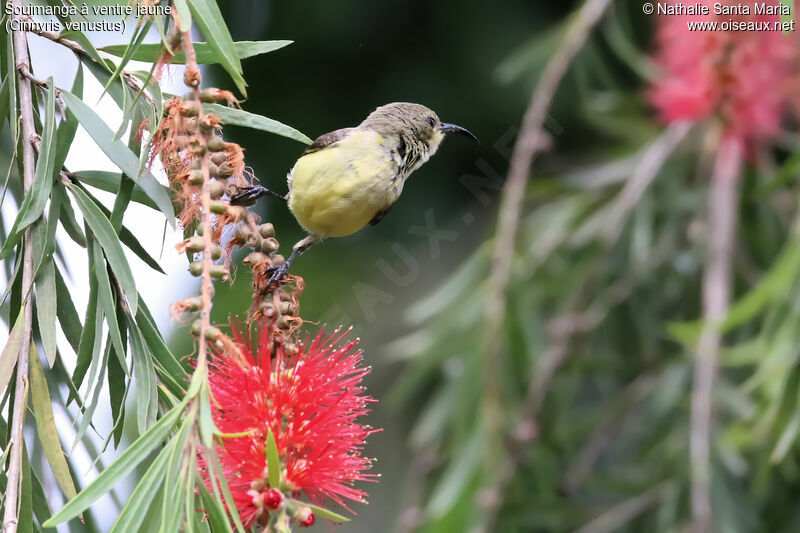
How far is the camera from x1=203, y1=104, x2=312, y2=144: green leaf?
123cm

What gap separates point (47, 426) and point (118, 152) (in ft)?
1.10

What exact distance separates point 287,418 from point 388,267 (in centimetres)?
360

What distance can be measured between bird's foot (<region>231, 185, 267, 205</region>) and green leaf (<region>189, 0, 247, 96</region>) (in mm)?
270

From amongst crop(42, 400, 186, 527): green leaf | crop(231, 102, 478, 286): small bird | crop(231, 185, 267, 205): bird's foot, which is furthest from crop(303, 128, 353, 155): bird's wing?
crop(42, 400, 186, 527): green leaf

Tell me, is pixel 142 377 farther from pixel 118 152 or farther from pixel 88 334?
pixel 118 152

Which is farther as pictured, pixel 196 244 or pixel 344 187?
pixel 344 187

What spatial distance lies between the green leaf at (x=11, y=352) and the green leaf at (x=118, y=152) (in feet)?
0.66

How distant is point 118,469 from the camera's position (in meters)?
0.94

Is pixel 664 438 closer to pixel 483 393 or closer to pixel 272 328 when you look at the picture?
pixel 483 393

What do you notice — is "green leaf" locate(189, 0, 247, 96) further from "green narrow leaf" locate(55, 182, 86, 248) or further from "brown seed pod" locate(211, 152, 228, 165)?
"green narrow leaf" locate(55, 182, 86, 248)

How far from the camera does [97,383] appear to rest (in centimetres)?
115

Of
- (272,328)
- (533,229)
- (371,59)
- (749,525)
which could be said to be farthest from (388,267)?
(272,328)

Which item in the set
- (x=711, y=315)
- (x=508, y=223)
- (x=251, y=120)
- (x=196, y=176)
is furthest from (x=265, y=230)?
(x=711, y=315)

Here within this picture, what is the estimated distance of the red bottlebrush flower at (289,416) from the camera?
1.19 meters
